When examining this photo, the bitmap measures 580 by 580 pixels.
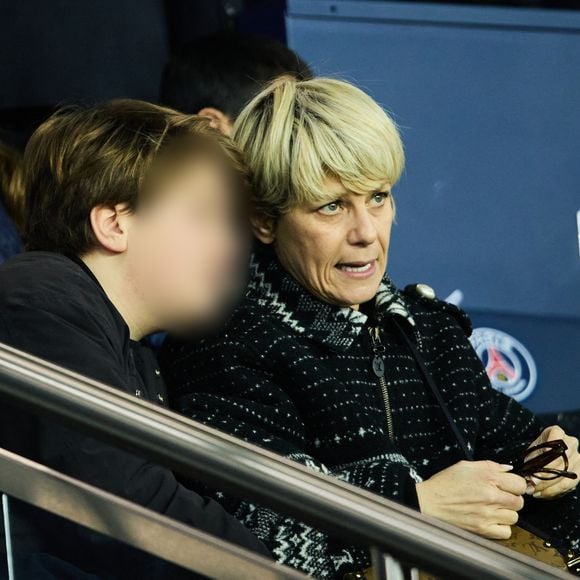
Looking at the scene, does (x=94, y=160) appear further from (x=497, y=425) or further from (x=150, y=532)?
(x=497, y=425)

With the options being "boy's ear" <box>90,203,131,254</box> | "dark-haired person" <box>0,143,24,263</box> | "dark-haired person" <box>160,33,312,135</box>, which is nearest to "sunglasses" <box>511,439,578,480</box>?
"boy's ear" <box>90,203,131,254</box>

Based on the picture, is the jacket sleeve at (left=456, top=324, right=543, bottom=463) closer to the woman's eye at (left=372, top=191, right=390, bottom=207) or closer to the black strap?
the black strap

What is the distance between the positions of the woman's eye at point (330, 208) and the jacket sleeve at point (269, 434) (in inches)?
11.9

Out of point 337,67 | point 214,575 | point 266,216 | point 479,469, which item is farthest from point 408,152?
point 214,575

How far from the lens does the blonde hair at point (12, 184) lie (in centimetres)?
324

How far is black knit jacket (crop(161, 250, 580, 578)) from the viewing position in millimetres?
2387

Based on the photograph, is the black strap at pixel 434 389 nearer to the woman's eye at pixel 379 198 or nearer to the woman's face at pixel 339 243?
the woman's face at pixel 339 243

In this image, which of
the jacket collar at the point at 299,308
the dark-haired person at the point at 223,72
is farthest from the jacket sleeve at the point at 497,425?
the dark-haired person at the point at 223,72

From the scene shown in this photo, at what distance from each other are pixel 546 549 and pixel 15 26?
8.61 ft

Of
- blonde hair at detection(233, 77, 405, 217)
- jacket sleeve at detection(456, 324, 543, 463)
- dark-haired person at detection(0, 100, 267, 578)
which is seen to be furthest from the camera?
jacket sleeve at detection(456, 324, 543, 463)

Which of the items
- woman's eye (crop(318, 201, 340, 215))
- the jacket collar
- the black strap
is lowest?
the black strap

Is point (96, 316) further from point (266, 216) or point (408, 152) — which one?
point (408, 152)

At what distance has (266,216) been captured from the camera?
2.62m

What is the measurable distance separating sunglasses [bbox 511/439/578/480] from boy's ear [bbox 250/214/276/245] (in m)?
0.65
